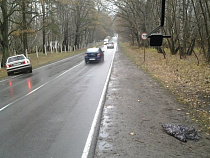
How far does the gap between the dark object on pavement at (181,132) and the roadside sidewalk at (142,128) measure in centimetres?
12

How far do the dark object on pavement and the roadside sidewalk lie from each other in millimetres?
121

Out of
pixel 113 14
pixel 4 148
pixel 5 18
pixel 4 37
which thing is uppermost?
pixel 113 14

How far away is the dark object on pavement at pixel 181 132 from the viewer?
17.0ft

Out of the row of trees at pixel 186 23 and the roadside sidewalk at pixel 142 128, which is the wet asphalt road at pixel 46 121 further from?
the row of trees at pixel 186 23

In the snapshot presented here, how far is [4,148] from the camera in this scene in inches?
192

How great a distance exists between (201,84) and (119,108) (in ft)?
17.6

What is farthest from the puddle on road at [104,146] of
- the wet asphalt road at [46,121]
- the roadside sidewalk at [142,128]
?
the wet asphalt road at [46,121]

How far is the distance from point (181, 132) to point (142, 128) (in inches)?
38.1

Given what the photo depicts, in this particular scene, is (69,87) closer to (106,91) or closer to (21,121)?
(106,91)

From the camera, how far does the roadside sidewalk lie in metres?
4.54

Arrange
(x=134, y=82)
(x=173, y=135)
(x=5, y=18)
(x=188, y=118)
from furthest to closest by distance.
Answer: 1. (x=5, y=18)
2. (x=134, y=82)
3. (x=188, y=118)
4. (x=173, y=135)

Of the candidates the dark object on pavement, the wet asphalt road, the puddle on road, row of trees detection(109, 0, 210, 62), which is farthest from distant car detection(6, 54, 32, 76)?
the dark object on pavement

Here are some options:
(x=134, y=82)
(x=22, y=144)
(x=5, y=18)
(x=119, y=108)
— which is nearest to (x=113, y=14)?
(x=5, y=18)

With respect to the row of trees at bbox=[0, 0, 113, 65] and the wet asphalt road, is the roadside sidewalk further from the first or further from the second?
the row of trees at bbox=[0, 0, 113, 65]
